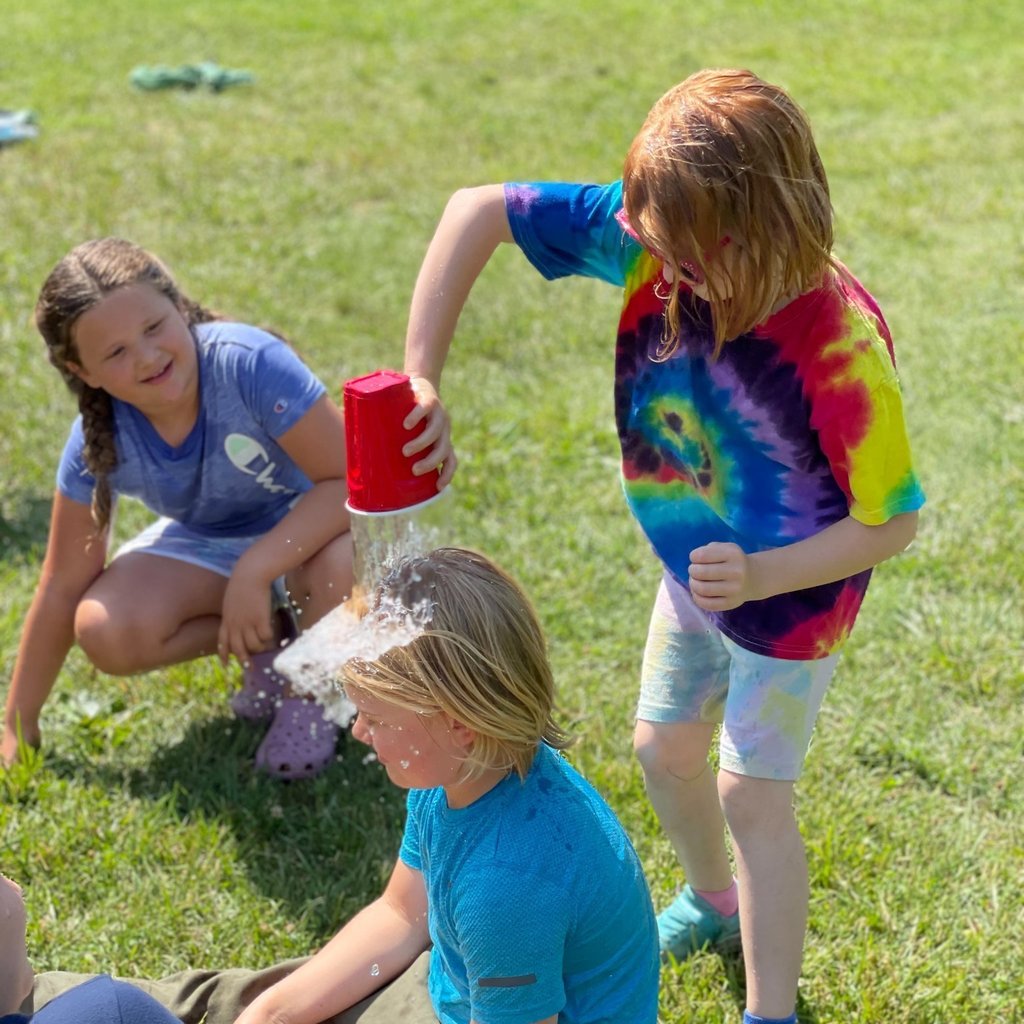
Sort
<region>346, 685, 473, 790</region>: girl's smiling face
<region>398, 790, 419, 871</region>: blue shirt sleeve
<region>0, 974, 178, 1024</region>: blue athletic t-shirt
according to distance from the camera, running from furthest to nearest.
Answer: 1. <region>398, 790, 419, 871</region>: blue shirt sleeve
2. <region>346, 685, 473, 790</region>: girl's smiling face
3. <region>0, 974, 178, 1024</region>: blue athletic t-shirt

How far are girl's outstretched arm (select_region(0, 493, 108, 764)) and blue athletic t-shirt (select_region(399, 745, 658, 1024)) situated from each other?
54.3 inches

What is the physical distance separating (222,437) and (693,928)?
1401 millimetres

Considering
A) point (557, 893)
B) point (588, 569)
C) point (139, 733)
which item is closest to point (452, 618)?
point (557, 893)

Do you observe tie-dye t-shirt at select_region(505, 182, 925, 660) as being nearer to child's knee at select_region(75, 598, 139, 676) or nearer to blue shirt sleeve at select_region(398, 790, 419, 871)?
blue shirt sleeve at select_region(398, 790, 419, 871)

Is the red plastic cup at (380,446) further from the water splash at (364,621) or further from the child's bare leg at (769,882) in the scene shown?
the child's bare leg at (769,882)

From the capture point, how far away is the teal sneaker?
7.50ft

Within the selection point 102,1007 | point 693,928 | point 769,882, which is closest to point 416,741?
point 102,1007

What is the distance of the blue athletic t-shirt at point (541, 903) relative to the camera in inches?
61.7

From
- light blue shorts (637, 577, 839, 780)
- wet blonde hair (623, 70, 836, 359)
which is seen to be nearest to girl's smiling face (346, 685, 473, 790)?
light blue shorts (637, 577, 839, 780)

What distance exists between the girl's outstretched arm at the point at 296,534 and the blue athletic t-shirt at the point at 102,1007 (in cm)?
116

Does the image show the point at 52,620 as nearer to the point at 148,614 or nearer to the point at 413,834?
the point at 148,614

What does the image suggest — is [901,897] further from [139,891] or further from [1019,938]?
[139,891]

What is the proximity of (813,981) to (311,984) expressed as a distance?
87cm

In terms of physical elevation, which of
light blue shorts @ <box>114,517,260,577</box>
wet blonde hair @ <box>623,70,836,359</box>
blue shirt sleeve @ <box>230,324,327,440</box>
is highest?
wet blonde hair @ <box>623,70,836,359</box>
